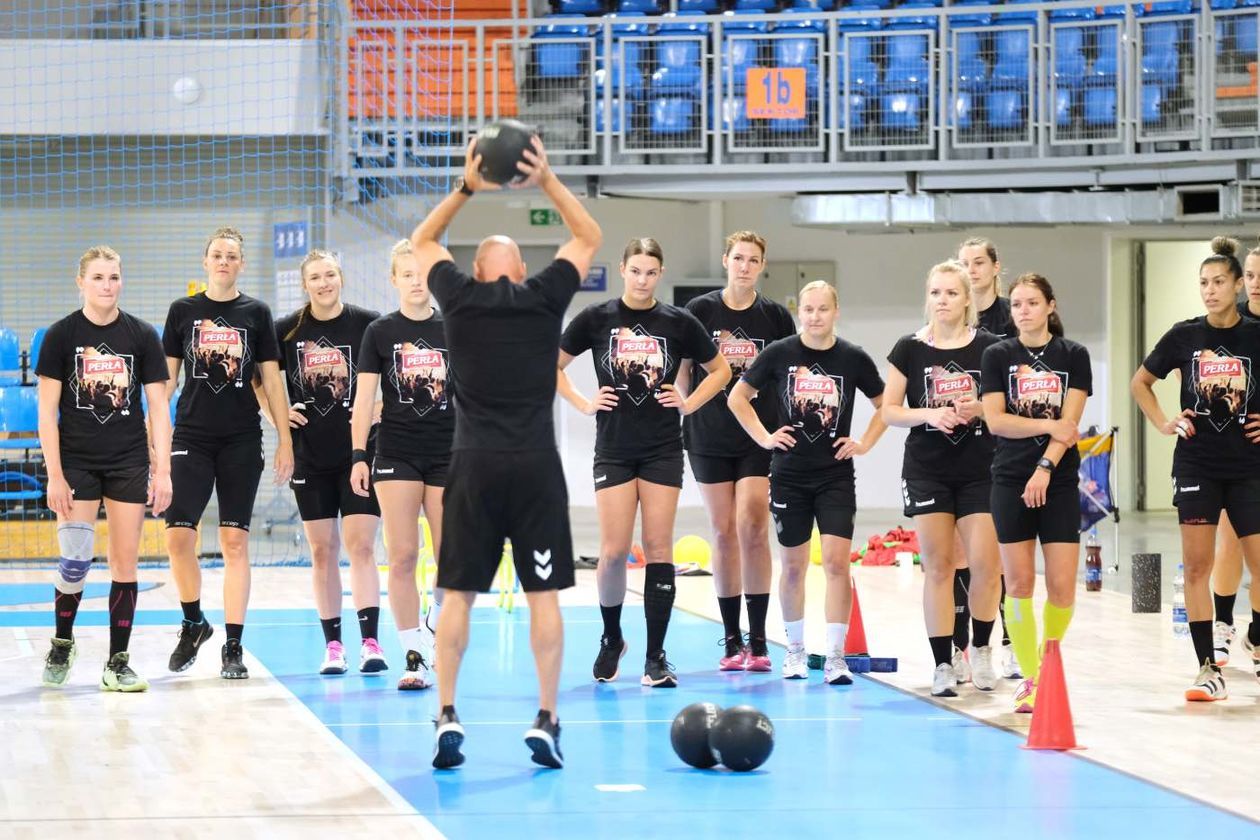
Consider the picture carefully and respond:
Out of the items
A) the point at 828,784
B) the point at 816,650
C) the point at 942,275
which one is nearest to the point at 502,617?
the point at 816,650

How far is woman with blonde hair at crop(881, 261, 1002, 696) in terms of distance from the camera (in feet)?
22.9

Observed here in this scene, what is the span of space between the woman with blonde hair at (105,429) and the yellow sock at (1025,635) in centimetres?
360

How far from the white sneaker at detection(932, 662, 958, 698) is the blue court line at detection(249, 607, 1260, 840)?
0.12 meters

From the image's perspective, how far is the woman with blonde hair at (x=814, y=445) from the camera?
7406mm

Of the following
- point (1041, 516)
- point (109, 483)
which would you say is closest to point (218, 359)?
point (109, 483)

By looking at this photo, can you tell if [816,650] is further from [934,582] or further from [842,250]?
[842,250]

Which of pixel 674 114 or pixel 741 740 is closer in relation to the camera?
pixel 741 740

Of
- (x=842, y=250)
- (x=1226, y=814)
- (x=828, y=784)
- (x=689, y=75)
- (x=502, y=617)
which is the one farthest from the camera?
(x=842, y=250)

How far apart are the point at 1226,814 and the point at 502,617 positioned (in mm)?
5776

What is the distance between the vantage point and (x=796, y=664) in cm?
762

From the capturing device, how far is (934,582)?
23.1 feet

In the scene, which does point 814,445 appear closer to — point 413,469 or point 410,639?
point 413,469

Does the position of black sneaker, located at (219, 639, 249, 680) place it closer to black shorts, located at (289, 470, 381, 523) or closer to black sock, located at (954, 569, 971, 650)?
black shorts, located at (289, 470, 381, 523)

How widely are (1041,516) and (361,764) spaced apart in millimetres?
2861
